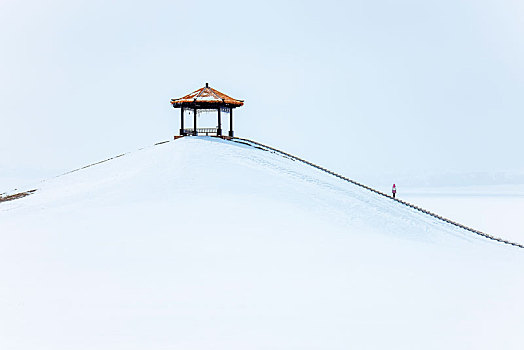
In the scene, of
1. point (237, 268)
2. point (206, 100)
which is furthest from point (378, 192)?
point (237, 268)

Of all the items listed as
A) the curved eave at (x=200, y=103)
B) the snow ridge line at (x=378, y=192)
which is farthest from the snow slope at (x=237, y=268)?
the curved eave at (x=200, y=103)

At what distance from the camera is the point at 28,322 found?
12.0 m

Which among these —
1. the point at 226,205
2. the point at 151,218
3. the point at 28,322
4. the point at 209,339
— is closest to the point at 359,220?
the point at 226,205

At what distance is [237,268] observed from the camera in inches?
619

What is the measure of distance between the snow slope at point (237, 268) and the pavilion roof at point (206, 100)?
5.06 m

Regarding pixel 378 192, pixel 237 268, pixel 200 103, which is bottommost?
pixel 237 268

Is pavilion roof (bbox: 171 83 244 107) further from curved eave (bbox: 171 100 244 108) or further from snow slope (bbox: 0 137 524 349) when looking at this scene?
snow slope (bbox: 0 137 524 349)

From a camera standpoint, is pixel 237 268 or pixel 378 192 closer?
pixel 237 268

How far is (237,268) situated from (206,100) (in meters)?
18.7

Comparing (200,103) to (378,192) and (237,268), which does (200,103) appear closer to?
(378,192)

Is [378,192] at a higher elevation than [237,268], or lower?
higher

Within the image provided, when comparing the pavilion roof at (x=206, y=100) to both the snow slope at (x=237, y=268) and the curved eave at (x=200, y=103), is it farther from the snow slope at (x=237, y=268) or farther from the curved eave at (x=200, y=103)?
the snow slope at (x=237, y=268)

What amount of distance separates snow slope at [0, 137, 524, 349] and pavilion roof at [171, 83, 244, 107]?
5058mm

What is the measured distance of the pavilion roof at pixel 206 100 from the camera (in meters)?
32.7
